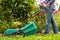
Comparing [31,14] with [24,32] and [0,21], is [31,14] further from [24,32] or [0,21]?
[24,32]

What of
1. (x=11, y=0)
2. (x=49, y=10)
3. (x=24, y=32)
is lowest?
(x=24, y=32)

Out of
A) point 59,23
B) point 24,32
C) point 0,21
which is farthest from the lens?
point 59,23

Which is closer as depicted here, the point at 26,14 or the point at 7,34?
the point at 7,34

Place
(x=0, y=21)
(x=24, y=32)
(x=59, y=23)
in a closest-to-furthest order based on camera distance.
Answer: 1. (x=24, y=32)
2. (x=0, y=21)
3. (x=59, y=23)

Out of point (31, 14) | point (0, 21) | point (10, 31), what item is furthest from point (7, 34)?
point (31, 14)

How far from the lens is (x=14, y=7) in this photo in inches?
368

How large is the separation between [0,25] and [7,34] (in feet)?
3.55

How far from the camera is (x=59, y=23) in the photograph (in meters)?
10.1

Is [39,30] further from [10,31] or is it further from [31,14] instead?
[10,31]

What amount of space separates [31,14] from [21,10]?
364 mm

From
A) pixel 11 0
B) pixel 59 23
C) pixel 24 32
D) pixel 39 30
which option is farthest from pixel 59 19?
pixel 24 32

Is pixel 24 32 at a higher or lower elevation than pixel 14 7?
lower

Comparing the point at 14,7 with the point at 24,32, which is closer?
the point at 24,32

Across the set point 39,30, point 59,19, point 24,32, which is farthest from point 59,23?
point 24,32
